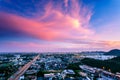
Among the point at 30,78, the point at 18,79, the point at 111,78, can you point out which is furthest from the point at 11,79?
the point at 111,78

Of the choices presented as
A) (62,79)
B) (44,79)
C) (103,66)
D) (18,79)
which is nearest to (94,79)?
(62,79)

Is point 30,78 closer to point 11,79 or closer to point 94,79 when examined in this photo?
point 11,79

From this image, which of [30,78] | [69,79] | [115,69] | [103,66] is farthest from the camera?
[103,66]

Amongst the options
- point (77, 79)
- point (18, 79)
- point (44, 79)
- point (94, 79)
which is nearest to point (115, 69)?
point (94, 79)

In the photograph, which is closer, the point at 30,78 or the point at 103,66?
the point at 30,78

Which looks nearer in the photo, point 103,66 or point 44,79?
point 44,79

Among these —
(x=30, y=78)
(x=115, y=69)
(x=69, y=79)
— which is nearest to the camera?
(x=69, y=79)

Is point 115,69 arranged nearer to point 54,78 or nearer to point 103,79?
point 103,79

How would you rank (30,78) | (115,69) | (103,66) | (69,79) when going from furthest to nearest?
1. (103,66)
2. (115,69)
3. (30,78)
4. (69,79)
